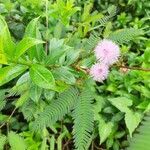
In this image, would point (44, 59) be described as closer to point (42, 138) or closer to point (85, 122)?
point (85, 122)

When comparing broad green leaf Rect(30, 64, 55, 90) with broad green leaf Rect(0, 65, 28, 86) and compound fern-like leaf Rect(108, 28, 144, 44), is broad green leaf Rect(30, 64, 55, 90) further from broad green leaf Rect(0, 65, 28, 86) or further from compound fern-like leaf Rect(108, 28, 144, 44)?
compound fern-like leaf Rect(108, 28, 144, 44)

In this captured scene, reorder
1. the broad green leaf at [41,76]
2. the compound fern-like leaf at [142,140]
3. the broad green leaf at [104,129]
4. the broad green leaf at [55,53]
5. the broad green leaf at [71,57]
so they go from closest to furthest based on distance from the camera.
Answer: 1. the compound fern-like leaf at [142,140]
2. the broad green leaf at [41,76]
3. the broad green leaf at [55,53]
4. the broad green leaf at [71,57]
5. the broad green leaf at [104,129]

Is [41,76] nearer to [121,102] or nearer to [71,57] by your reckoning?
[71,57]

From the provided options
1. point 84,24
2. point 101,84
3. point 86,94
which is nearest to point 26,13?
point 84,24

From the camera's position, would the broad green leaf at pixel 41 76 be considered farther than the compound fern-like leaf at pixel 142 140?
Yes

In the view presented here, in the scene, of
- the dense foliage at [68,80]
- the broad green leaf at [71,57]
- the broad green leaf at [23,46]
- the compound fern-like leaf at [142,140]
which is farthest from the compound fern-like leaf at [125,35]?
the compound fern-like leaf at [142,140]

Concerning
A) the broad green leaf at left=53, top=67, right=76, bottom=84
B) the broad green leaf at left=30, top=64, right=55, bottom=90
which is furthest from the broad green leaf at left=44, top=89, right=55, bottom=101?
the broad green leaf at left=30, top=64, right=55, bottom=90

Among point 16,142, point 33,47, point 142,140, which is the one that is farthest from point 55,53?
point 142,140

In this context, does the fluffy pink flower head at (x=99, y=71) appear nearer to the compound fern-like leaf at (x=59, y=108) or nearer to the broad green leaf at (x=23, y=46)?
the compound fern-like leaf at (x=59, y=108)
